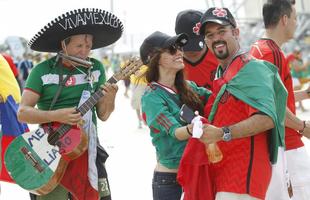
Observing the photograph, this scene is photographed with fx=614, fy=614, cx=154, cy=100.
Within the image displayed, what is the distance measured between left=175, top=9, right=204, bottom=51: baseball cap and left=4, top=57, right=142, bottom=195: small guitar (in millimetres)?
506

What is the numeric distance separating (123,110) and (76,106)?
15.9m

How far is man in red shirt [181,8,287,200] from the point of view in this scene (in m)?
2.96

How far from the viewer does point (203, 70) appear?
4152 millimetres

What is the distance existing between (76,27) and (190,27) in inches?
31.0

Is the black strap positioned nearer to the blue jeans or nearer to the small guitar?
the small guitar

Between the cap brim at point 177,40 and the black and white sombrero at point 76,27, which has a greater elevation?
the black and white sombrero at point 76,27

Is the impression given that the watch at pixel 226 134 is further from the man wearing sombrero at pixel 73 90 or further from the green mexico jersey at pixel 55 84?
the green mexico jersey at pixel 55 84

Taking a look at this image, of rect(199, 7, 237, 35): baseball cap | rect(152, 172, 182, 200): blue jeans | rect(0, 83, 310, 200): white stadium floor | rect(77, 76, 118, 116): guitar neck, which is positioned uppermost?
rect(199, 7, 237, 35): baseball cap

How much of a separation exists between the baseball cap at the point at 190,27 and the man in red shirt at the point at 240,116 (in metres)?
0.81

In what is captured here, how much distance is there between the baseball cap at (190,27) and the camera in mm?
4070

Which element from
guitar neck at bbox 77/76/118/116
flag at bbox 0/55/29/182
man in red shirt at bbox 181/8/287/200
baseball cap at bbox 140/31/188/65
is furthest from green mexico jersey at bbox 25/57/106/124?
flag at bbox 0/55/29/182

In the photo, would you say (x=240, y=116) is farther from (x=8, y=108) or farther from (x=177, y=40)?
(x=8, y=108)

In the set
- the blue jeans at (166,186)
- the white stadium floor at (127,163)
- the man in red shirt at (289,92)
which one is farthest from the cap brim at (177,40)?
the white stadium floor at (127,163)

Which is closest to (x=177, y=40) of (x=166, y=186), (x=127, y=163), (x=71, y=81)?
(x=71, y=81)
